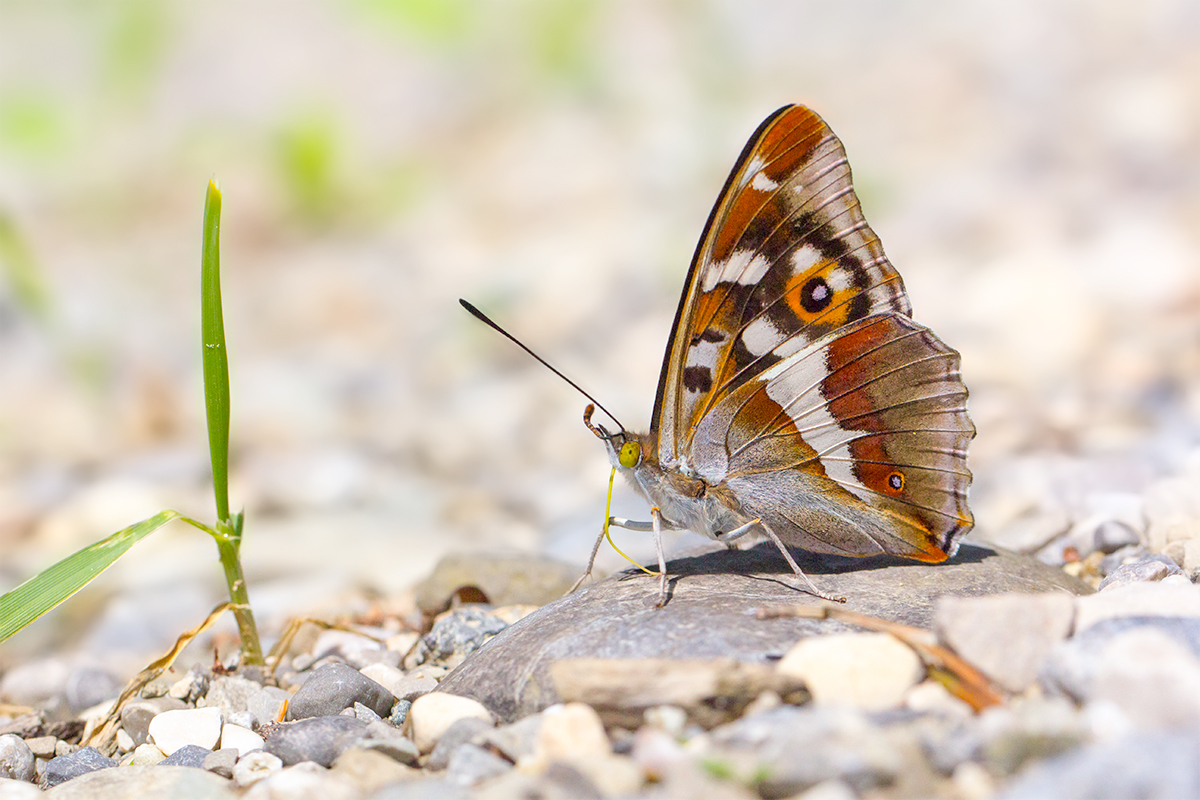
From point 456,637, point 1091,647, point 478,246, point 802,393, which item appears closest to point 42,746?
point 456,637

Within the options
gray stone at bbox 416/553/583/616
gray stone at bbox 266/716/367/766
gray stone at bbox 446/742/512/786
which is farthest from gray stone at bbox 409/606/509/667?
gray stone at bbox 446/742/512/786

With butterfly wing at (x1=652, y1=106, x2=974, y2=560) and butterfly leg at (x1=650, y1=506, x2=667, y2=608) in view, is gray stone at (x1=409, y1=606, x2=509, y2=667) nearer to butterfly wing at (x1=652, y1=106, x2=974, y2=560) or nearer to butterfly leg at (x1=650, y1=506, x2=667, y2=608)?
butterfly leg at (x1=650, y1=506, x2=667, y2=608)

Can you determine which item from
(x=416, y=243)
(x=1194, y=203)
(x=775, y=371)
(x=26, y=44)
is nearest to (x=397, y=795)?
(x=775, y=371)

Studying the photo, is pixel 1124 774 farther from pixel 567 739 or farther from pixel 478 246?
pixel 478 246

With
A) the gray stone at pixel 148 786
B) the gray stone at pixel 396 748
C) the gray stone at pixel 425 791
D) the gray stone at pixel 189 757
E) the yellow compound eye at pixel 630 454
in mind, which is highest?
the yellow compound eye at pixel 630 454

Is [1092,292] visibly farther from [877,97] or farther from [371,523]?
[371,523]

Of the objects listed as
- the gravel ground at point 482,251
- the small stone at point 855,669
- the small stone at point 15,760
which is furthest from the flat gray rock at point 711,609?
the small stone at point 15,760

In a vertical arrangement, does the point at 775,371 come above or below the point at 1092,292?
below

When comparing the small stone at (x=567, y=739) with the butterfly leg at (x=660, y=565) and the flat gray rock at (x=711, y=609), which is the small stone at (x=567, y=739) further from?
the butterfly leg at (x=660, y=565)
